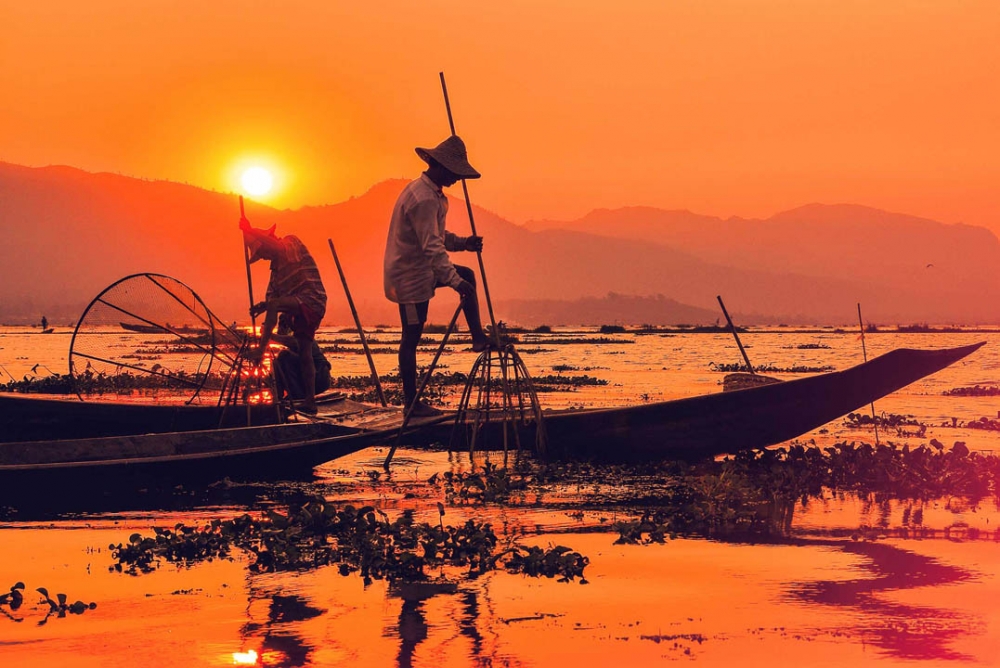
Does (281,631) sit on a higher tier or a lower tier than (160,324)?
lower

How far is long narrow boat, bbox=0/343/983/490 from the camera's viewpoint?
36.4 ft

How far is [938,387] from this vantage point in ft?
94.3

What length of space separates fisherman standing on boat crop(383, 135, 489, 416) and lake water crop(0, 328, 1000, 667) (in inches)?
84.3

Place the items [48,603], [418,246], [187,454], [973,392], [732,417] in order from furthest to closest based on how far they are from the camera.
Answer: [973,392] < [418,246] < [732,417] < [187,454] < [48,603]

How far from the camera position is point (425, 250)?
39.4 ft

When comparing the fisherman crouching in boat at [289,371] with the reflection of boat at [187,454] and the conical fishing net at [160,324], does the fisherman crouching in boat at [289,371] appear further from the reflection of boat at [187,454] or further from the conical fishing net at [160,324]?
the reflection of boat at [187,454]

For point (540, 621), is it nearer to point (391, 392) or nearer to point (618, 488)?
point (618, 488)

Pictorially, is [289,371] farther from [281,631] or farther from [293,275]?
[281,631]

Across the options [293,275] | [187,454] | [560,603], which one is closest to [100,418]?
[293,275]

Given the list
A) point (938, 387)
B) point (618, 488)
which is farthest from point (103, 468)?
point (938, 387)

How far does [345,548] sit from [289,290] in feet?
16.5

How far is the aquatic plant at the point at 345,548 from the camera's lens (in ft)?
26.2

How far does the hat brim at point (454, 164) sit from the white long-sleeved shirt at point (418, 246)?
0.23 meters

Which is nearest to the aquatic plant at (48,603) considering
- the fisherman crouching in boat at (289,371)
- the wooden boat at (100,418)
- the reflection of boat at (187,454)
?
the reflection of boat at (187,454)
